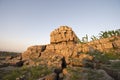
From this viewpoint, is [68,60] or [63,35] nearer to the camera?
[68,60]

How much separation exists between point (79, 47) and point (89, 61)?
17983 millimetres

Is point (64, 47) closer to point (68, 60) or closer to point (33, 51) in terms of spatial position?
point (33, 51)

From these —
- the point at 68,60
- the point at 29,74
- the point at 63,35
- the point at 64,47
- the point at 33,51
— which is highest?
the point at 63,35

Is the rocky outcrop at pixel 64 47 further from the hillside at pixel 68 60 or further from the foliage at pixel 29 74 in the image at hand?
the foliage at pixel 29 74

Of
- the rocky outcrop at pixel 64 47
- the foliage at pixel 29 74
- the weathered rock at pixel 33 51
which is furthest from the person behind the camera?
the weathered rock at pixel 33 51

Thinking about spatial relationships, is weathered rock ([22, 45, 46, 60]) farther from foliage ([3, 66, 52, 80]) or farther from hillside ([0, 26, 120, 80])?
foliage ([3, 66, 52, 80])

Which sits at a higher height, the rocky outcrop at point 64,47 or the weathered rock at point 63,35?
the weathered rock at point 63,35

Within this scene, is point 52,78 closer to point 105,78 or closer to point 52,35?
point 105,78

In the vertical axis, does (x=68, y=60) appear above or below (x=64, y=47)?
below

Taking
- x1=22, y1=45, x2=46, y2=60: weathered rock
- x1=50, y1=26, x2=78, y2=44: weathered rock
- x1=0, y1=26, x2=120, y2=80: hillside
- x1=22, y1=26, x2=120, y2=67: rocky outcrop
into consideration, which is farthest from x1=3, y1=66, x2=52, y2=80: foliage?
x1=50, y1=26, x2=78, y2=44: weathered rock

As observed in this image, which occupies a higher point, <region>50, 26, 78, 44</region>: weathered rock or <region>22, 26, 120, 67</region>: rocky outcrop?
<region>50, 26, 78, 44</region>: weathered rock

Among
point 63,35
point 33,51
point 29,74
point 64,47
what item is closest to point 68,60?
point 29,74

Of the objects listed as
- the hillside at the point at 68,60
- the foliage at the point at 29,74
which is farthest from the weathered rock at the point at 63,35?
the foliage at the point at 29,74

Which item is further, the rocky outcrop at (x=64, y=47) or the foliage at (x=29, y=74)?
the rocky outcrop at (x=64, y=47)
